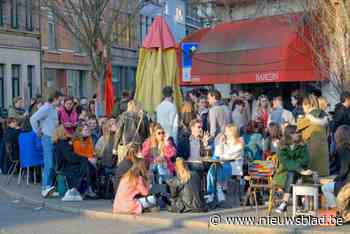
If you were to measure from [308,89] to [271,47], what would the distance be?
240 centimetres

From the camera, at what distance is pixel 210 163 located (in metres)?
14.6

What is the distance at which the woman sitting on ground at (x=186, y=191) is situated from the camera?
545 inches

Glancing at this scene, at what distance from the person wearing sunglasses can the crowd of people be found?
19mm

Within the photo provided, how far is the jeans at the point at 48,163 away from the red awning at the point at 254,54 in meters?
6.63

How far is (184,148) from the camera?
15.4 metres

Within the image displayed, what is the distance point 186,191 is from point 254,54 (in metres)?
8.08

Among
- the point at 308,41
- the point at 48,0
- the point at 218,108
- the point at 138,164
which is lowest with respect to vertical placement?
the point at 138,164

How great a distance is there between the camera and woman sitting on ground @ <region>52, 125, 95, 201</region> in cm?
1567

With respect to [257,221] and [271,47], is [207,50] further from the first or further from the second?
[257,221]

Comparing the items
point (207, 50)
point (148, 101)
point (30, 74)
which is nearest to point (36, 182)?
point (148, 101)

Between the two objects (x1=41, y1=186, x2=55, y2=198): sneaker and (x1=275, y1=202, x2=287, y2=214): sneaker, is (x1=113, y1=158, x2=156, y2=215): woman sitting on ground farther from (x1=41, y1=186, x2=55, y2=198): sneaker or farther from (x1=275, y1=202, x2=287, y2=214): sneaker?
(x1=41, y1=186, x2=55, y2=198): sneaker

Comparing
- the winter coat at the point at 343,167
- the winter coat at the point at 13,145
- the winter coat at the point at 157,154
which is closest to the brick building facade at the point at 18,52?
the winter coat at the point at 13,145

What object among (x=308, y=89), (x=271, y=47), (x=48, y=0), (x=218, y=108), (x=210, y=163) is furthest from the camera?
(x=48, y=0)

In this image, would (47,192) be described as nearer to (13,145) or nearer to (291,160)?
(13,145)
